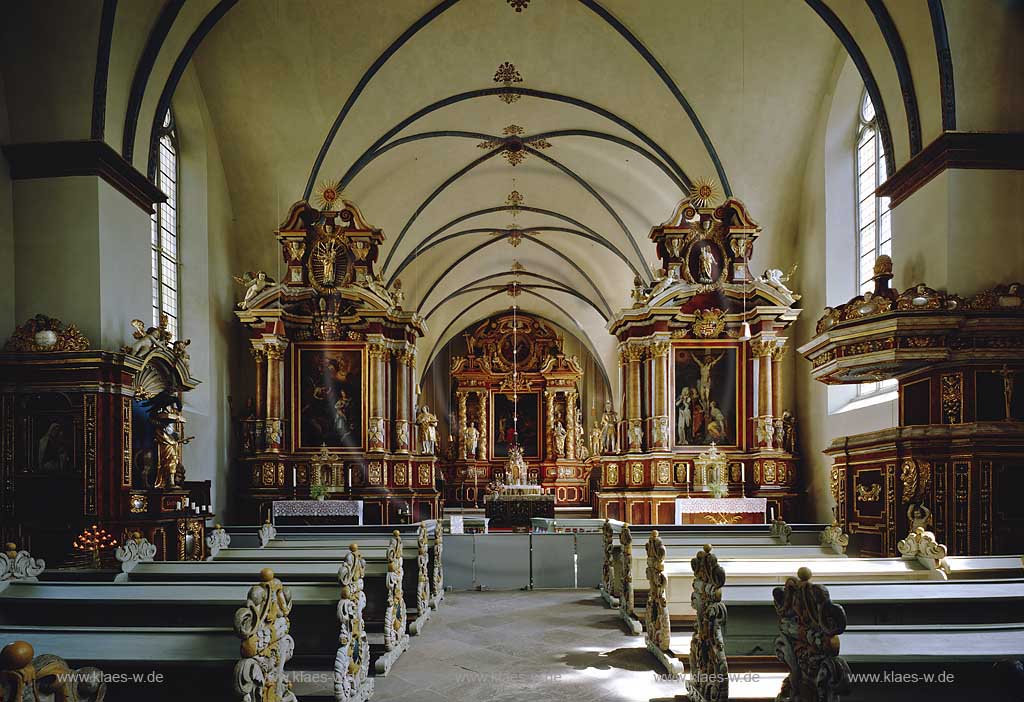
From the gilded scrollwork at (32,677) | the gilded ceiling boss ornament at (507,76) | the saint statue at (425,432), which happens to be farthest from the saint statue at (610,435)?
the gilded scrollwork at (32,677)

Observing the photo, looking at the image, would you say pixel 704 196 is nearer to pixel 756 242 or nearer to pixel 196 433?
pixel 756 242

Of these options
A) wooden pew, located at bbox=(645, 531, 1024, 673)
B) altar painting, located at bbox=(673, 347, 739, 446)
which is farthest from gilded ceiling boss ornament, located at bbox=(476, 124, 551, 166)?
wooden pew, located at bbox=(645, 531, 1024, 673)

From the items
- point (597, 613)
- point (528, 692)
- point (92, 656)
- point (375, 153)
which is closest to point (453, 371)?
point (375, 153)

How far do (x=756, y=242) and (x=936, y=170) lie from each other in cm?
782

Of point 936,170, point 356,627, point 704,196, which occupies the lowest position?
point 356,627

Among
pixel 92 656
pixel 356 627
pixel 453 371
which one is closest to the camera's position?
pixel 92 656

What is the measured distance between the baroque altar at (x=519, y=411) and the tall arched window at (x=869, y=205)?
1838cm

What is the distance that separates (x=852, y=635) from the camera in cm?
477

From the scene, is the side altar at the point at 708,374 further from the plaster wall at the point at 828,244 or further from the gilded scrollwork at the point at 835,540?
the gilded scrollwork at the point at 835,540

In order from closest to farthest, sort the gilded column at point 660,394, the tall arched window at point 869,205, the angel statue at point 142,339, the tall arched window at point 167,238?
the angel statue at point 142,339 → the tall arched window at point 869,205 → the tall arched window at point 167,238 → the gilded column at point 660,394

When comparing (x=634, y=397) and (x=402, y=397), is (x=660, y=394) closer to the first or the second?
(x=634, y=397)

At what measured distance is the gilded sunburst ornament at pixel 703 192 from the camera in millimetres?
17344

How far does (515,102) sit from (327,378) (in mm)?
7121

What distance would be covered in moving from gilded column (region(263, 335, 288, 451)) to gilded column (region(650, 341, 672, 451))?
7.81m
